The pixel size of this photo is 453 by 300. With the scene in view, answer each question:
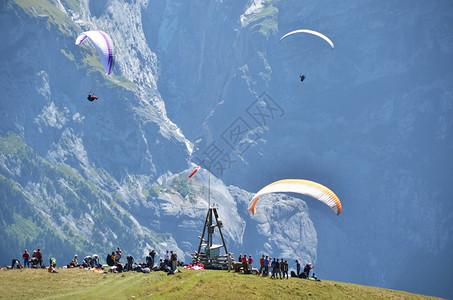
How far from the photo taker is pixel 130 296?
42.9 m

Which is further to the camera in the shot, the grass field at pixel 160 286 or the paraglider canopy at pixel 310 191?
the paraglider canopy at pixel 310 191

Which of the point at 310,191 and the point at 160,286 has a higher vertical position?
the point at 310,191

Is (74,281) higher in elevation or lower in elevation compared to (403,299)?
lower

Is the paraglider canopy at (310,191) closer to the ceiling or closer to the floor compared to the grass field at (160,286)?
→ closer to the ceiling

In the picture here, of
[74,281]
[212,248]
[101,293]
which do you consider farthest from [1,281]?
[212,248]

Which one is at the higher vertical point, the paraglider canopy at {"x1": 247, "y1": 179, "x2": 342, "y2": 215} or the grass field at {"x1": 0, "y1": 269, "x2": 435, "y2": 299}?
the paraglider canopy at {"x1": 247, "y1": 179, "x2": 342, "y2": 215}

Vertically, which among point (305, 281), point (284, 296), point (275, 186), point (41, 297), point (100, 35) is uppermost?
point (100, 35)

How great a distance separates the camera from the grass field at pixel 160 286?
43.3 meters

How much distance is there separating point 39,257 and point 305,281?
2790 centimetres

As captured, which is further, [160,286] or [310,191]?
[310,191]

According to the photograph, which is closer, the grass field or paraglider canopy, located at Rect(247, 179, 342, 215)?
the grass field

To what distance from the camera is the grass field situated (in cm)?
4330

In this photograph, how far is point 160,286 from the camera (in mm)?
45438

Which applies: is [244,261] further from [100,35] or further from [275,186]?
[100,35]
